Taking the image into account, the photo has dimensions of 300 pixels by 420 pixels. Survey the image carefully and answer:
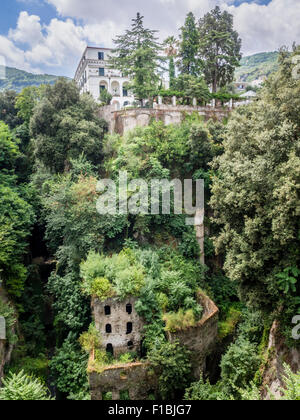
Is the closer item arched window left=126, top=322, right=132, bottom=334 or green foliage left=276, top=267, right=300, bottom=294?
green foliage left=276, top=267, right=300, bottom=294

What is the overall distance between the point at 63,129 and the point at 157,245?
11.6m

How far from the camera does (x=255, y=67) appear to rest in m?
86.2

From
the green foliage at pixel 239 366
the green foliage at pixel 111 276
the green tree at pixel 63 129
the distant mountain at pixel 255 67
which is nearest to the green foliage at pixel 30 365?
the green foliage at pixel 111 276

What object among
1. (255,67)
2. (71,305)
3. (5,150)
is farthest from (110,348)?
(255,67)

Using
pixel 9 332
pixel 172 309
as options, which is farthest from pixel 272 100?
pixel 9 332

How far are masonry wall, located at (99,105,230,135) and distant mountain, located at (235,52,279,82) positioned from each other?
53.8 metres

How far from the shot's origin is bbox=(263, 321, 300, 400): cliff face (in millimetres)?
12203

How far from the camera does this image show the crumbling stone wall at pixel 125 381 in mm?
14531

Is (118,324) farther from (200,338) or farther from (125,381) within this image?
(200,338)

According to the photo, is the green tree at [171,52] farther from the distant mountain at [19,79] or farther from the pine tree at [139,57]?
the distant mountain at [19,79]

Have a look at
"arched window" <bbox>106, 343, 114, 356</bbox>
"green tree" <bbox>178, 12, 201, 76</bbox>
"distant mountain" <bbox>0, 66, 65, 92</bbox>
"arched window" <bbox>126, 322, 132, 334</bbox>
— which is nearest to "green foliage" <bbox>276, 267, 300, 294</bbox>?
"arched window" <bbox>126, 322, 132, 334</bbox>

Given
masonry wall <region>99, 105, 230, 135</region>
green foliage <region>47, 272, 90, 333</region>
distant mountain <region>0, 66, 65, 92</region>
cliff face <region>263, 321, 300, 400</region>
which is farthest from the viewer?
distant mountain <region>0, 66, 65, 92</region>

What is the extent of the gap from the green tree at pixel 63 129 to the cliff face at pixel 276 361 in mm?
17553

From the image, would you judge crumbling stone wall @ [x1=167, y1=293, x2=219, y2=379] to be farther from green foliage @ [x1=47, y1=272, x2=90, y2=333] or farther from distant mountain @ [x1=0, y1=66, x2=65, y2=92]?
distant mountain @ [x1=0, y1=66, x2=65, y2=92]
